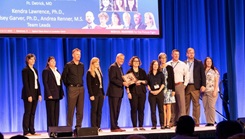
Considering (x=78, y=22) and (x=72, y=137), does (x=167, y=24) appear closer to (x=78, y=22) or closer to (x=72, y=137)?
(x=78, y=22)

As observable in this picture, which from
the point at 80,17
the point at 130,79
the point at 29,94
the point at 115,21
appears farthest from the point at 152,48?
the point at 29,94

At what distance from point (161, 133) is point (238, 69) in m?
3.08

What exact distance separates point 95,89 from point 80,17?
1.72 metres

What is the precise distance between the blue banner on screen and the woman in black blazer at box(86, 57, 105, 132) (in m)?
1.20

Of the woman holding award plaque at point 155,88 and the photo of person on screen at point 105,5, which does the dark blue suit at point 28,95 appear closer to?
the woman holding award plaque at point 155,88

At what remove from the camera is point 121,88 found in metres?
7.80

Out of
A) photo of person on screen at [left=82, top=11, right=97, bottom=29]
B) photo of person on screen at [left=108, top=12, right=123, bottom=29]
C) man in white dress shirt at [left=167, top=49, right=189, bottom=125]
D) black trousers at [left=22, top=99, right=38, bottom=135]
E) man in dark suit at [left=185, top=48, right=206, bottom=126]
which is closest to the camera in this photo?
black trousers at [left=22, top=99, right=38, bottom=135]

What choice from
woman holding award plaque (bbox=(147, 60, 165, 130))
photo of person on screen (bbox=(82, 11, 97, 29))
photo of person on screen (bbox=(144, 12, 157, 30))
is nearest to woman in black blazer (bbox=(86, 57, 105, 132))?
woman holding award plaque (bbox=(147, 60, 165, 130))

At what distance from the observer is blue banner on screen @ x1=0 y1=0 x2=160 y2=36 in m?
8.34

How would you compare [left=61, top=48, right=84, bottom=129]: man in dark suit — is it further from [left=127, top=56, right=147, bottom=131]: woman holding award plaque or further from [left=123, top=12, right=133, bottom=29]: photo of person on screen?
[left=123, top=12, right=133, bottom=29]: photo of person on screen

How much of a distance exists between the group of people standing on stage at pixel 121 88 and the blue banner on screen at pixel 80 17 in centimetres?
110

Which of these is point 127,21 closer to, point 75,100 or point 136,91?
point 136,91

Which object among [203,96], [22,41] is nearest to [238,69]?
[203,96]

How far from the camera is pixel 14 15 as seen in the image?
328 inches
